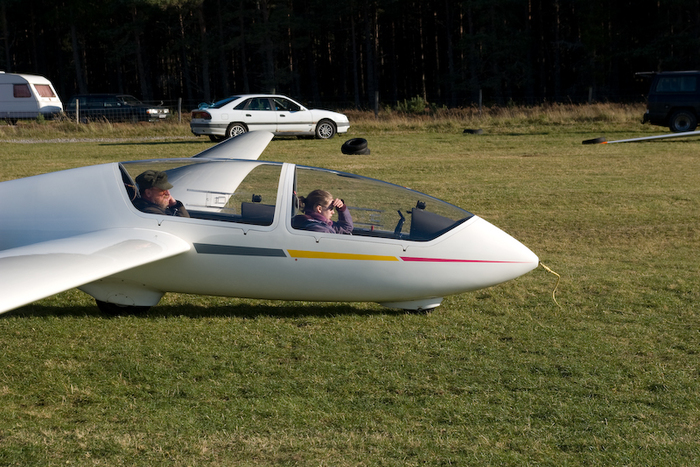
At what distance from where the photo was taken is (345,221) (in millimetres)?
5973

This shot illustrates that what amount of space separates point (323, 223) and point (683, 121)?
76.7 feet

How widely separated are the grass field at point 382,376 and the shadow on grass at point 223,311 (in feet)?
0.10

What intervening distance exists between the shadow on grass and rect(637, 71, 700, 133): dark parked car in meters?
22.2

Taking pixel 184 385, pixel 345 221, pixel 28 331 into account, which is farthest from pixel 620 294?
pixel 28 331

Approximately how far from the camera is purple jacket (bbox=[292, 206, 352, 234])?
5871 millimetres

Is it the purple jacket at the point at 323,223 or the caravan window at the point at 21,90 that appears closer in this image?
the purple jacket at the point at 323,223

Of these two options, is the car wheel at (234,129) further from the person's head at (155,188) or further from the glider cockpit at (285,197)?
the person's head at (155,188)

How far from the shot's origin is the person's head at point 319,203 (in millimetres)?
5957

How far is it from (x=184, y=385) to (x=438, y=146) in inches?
748

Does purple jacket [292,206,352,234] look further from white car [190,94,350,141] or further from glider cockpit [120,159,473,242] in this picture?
white car [190,94,350,141]

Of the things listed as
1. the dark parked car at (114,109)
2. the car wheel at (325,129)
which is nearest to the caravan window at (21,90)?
the dark parked car at (114,109)

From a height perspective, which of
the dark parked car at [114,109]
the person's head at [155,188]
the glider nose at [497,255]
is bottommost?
the glider nose at [497,255]

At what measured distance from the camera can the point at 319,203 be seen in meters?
5.96

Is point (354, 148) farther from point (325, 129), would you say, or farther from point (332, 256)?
point (332, 256)
